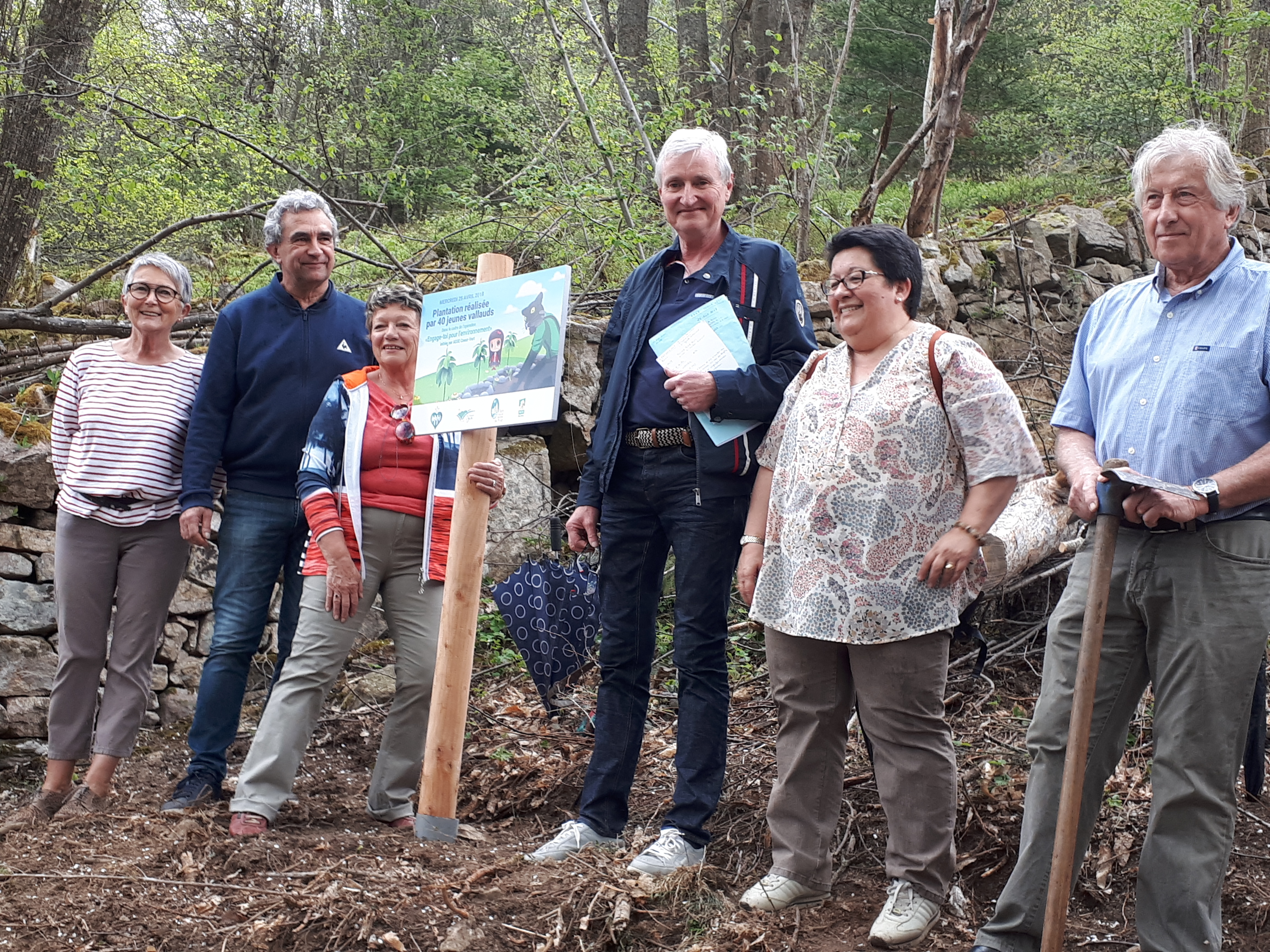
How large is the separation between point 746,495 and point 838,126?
37.1ft

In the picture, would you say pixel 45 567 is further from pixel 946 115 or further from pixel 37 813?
pixel 946 115

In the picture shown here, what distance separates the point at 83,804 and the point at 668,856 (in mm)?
2253

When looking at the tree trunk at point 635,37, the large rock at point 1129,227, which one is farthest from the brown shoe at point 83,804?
the tree trunk at point 635,37

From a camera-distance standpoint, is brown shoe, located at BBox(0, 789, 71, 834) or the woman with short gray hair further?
the woman with short gray hair

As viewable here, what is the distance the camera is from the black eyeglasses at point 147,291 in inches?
165

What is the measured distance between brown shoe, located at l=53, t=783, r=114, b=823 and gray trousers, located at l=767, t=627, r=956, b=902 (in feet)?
8.17

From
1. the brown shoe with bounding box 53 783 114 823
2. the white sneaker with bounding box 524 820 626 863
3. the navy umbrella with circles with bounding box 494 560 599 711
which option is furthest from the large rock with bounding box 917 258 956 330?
the brown shoe with bounding box 53 783 114 823

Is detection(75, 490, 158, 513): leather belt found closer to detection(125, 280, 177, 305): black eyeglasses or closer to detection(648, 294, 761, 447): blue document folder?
detection(125, 280, 177, 305): black eyeglasses

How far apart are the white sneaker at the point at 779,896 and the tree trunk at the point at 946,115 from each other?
5.96 m

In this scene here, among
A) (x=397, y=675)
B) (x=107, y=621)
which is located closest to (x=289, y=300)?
(x=107, y=621)

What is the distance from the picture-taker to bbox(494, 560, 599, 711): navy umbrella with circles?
15.4 feet

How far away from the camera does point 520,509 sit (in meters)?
6.59

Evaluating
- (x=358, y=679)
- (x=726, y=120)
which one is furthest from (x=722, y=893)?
(x=726, y=120)

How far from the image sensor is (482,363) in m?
3.69
